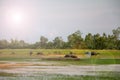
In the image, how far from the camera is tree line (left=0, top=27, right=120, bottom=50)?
3.24 metres

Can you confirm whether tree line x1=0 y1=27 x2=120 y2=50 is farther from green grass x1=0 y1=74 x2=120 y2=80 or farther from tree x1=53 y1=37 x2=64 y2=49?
green grass x1=0 y1=74 x2=120 y2=80

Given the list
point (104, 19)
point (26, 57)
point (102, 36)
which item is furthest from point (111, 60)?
point (26, 57)

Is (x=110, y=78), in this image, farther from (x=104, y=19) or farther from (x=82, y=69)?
(x=104, y=19)

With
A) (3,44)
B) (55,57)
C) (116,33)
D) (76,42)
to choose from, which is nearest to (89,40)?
(76,42)

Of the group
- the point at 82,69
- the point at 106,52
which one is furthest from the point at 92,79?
the point at 106,52

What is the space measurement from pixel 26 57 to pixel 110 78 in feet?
3.45

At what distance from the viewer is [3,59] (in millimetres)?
3223

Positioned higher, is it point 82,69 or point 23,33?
point 23,33

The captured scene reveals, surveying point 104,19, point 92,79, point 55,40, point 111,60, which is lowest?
point 92,79

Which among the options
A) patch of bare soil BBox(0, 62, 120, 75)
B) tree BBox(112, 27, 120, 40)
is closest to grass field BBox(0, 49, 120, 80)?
patch of bare soil BBox(0, 62, 120, 75)

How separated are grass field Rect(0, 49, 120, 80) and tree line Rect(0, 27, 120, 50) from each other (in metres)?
0.05

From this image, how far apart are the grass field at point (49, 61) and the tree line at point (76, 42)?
0.05 meters

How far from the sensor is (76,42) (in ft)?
10.9

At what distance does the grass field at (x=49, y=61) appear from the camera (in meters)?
3.16
